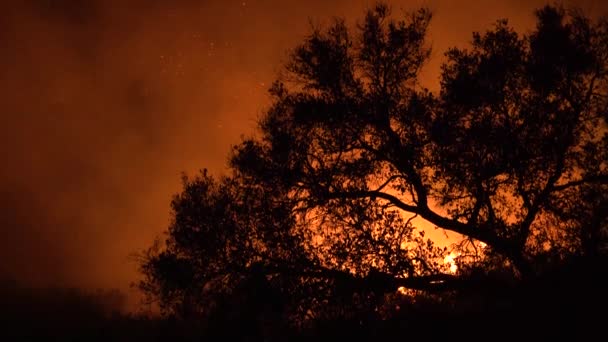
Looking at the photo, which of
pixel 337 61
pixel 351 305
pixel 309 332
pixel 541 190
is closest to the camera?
pixel 351 305

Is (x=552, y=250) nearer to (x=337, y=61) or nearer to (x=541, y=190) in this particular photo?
(x=541, y=190)

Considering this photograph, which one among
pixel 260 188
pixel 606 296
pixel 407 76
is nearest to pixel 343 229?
pixel 260 188

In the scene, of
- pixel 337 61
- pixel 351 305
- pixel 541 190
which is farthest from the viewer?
pixel 337 61

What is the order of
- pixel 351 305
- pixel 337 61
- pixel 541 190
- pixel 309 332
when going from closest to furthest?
pixel 351 305 < pixel 541 190 < pixel 337 61 < pixel 309 332

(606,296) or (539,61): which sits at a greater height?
(539,61)

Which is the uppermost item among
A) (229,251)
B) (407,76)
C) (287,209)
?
(407,76)

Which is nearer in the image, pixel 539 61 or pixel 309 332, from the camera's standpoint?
pixel 539 61

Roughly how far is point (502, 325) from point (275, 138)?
995cm

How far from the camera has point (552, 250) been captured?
1608cm

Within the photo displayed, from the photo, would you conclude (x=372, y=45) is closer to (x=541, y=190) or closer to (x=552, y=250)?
(x=541, y=190)

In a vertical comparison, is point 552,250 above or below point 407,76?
below

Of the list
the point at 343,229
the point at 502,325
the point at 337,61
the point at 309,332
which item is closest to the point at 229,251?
the point at 343,229

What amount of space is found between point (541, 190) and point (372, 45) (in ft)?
23.6

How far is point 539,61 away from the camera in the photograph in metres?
15.9
